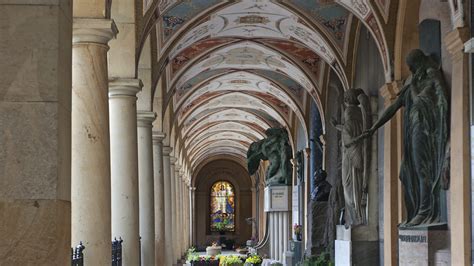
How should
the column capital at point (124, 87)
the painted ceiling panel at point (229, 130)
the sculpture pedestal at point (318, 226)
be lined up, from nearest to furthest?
the column capital at point (124, 87), the sculpture pedestal at point (318, 226), the painted ceiling panel at point (229, 130)

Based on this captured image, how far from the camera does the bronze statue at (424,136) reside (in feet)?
36.3

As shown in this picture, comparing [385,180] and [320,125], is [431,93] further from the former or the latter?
[320,125]

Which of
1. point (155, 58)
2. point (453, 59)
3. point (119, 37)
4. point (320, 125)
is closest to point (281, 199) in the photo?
point (320, 125)

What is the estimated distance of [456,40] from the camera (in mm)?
10352

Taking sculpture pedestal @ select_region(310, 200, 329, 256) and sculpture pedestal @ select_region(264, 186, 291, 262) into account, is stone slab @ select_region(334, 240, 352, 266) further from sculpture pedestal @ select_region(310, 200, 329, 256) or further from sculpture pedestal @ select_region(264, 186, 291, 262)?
sculpture pedestal @ select_region(264, 186, 291, 262)

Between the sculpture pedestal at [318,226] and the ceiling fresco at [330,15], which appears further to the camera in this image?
the sculpture pedestal at [318,226]

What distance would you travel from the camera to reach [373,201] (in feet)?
53.6

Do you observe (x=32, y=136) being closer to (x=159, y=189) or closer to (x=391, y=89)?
(x=391, y=89)

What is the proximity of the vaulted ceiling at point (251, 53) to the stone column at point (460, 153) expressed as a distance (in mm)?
4690

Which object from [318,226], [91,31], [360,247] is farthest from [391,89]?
[318,226]

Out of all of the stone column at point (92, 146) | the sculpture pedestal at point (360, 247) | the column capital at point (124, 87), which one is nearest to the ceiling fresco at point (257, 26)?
the sculpture pedestal at point (360, 247)

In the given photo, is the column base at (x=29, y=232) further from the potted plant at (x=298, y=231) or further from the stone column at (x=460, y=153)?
the potted plant at (x=298, y=231)

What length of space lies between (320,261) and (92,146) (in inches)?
449

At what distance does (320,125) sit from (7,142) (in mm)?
19493
